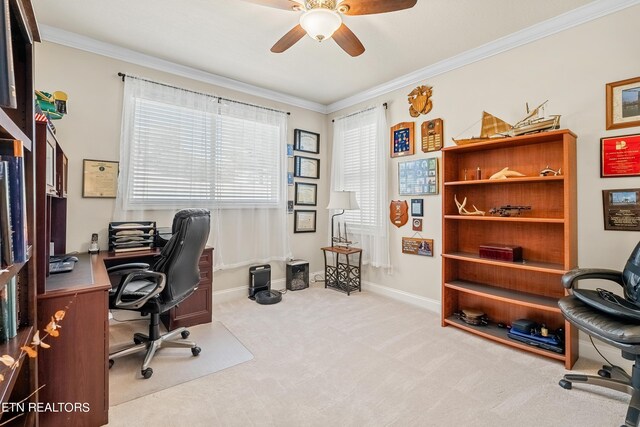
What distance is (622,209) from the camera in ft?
7.07

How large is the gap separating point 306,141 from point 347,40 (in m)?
2.13

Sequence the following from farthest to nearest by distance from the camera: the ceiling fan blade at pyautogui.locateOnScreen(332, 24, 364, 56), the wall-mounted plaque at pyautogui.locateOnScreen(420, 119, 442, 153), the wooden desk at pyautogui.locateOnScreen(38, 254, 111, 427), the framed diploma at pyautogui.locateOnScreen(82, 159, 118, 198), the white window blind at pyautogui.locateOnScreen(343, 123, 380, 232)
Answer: the white window blind at pyautogui.locateOnScreen(343, 123, 380, 232) → the wall-mounted plaque at pyautogui.locateOnScreen(420, 119, 442, 153) → the framed diploma at pyautogui.locateOnScreen(82, 159, 118, 198) → the ceiling fan blade at pyautogui.locateOnScreen(332, 24, 364, 56) → the wooden desk at pyautogui.locateOnScreen(38, 254, 111, 427)

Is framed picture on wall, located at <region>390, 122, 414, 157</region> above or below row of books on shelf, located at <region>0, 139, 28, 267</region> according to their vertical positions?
above

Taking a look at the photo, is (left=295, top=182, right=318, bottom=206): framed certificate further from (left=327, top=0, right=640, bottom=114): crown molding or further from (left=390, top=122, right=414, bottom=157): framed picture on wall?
(left=327, top=0, right=640, bottom=114): crown molding

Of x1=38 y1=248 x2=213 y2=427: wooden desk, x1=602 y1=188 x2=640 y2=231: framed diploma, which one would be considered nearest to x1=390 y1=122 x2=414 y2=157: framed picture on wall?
x1=602 y1=188 x2=640 y2=231: framed diploma

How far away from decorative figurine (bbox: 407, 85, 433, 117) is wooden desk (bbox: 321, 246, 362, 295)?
1.83m

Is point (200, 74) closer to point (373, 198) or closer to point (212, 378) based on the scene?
point (373, 198)

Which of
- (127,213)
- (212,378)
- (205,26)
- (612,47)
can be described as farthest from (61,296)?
(612,47)

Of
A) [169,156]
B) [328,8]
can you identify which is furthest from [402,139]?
[169,156]

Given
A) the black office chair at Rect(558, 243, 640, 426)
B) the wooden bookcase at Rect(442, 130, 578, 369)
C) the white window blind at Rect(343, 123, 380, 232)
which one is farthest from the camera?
the white window blind at Rect(343, 123, 380, 232)

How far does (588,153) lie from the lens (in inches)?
90.7

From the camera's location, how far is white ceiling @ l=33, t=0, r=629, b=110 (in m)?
2.28

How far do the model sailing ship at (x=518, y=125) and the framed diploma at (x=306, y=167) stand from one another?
2.14 metres

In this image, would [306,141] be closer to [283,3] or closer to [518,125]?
[283,3]
